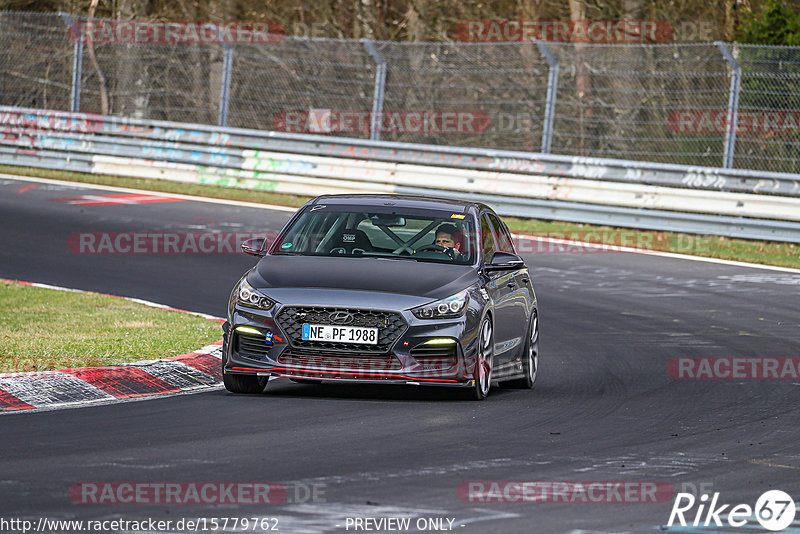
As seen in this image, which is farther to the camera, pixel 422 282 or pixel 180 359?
pixel 180 359

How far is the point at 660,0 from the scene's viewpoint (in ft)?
121

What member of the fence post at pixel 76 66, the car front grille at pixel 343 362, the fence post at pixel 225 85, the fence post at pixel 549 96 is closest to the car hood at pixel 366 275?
the car front grille at pixel 343 362

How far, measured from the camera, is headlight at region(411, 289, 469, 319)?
986cm

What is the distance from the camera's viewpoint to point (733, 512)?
6.72m

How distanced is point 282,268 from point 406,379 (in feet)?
4.17

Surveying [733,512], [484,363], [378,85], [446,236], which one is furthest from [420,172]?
[733,512]

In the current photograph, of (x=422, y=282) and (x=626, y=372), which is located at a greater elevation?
(x=422, y=282)

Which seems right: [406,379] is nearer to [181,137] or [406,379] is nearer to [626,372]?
[626,372]

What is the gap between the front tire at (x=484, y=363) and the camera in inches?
401

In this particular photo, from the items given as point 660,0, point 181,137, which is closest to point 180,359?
point 181,137

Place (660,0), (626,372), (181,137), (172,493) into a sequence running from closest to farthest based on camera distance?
(172,493)
(626,372)
(181,137)
(660,0)

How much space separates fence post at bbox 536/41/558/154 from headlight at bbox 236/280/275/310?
1356 centimetres

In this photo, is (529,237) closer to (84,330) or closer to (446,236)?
(84,330)

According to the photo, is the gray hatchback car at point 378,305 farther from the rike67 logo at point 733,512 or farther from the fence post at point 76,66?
the fence post at point 76,66
